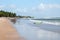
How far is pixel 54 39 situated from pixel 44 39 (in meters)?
0.89

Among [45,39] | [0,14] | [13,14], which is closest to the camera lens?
[45,39]

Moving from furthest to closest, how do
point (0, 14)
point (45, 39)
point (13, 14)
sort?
point (13, 14) < point (0, 14) < point (45, 39)

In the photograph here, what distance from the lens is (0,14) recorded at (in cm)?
11775

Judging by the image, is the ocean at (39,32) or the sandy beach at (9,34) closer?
the sandy beach at (9,34)

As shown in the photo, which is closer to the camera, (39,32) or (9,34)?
(9,34)

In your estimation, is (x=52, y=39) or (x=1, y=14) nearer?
(x=52, y=39)

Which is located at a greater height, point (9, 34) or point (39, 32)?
point (9, 34)

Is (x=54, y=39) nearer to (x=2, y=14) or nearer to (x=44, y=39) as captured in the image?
(x=44, y=39)

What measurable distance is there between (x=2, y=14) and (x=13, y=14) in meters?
26.4

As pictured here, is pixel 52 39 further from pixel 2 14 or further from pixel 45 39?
pixel 2 14

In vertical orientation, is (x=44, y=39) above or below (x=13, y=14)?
above

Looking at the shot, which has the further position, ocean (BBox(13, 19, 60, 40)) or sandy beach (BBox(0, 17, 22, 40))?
ocean (BBox(13, 19, 60, 40))

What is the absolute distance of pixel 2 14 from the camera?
120 meters

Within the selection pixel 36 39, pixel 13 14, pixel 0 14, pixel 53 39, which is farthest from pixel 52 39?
A: pixel 13 14
